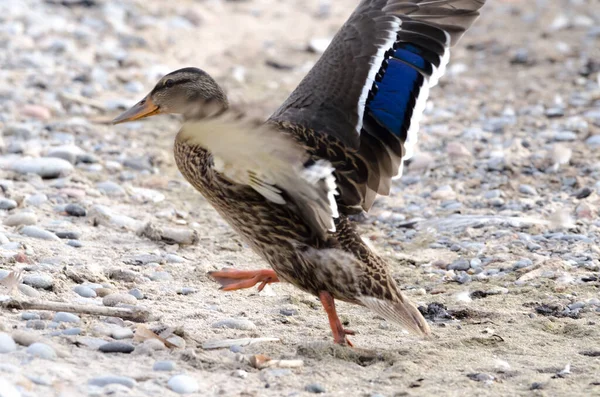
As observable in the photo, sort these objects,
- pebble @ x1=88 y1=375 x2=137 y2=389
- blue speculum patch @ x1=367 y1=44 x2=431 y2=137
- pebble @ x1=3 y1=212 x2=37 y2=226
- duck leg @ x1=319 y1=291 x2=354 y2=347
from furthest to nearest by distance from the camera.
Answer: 1. pebble @ x1=3 y1=212 x2=37 y2=226
2. blue speculum patch @ x1=367 y1=44 x2=431 y2=137
3. duck leg @ x1=319 y1=291 x2=354 y2=347
4. pebble @ x1=88 y1=375 x2=137 y2=389

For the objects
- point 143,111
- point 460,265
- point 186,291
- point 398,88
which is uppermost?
point 398,88

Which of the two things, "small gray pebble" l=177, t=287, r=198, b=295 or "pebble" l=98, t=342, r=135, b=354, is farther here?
"small gray pebble" l=177, t=287, r=198, b=295

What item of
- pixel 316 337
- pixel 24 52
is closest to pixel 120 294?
pixel 316 337

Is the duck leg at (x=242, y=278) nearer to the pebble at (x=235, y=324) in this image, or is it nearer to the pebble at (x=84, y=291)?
the pebble at (x=235, y=324)

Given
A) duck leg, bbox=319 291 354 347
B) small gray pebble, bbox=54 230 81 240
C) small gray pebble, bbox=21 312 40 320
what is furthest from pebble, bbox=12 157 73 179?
duck leg, bbox=319 291 354 347

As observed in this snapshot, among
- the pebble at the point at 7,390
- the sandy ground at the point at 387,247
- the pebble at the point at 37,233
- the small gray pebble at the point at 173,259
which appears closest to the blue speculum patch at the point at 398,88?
the sandy ground at the point at 387,247

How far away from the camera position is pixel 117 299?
4.75m

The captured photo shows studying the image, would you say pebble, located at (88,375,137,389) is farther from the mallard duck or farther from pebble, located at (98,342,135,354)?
the mallard duck

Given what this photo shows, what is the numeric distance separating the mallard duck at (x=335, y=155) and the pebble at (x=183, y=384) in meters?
0.93

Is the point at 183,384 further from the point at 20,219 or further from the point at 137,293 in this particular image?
the point at 20,219

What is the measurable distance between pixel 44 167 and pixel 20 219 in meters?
1.08

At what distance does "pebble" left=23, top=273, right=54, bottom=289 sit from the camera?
185 inches

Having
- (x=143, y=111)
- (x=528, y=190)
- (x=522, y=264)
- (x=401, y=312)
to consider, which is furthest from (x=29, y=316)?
(x=528, y=190)

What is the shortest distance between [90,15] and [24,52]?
5.35 feet
